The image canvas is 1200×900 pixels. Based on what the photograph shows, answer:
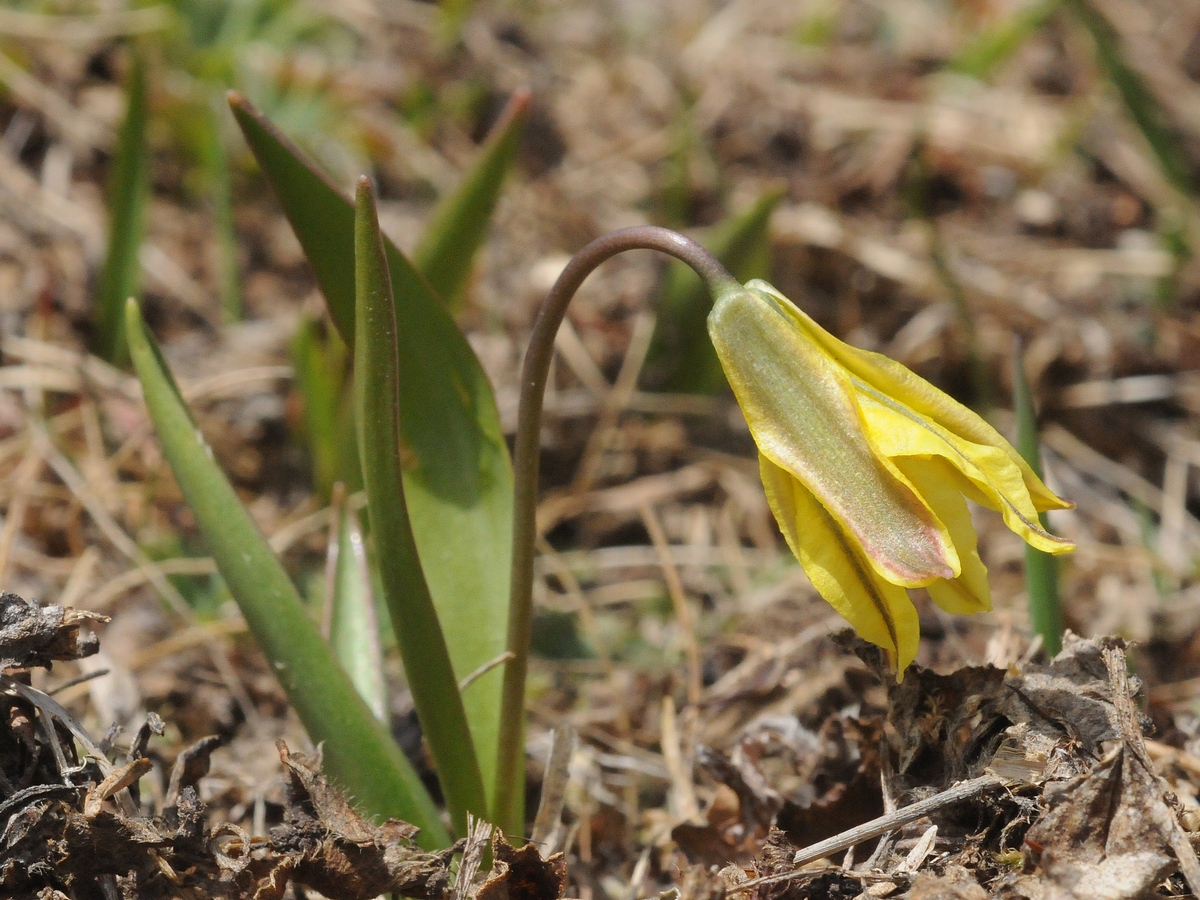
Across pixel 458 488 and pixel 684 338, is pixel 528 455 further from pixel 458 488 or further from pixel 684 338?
pixel 684 338

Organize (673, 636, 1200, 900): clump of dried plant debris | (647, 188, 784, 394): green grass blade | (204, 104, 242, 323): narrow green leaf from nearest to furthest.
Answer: (673, 636, 1200, 900): clump of dried plant debris < (204, 104, 242, 323): narrow green leaf < (647, 188, 784, 394): green grass blade

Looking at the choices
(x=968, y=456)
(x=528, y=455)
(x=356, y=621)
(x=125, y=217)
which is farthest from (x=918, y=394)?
(x=125, y=217)

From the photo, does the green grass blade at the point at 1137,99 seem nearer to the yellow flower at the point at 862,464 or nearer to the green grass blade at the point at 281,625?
the yellow flower at the point at 862,464

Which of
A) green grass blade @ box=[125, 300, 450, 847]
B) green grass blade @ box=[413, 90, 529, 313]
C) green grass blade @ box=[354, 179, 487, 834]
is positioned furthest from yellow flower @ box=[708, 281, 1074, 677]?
green grass blade @ box=[413, 90, 529, 313]

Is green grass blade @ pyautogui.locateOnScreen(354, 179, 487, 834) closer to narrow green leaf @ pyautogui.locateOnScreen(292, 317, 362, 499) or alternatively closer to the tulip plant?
the tulip plant

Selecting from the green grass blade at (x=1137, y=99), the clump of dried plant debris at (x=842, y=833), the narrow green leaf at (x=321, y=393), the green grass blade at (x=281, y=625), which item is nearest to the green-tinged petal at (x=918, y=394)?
the clump of dried plant debris at (x=842, y=833)

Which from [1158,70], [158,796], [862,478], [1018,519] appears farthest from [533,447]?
[1158,70]
